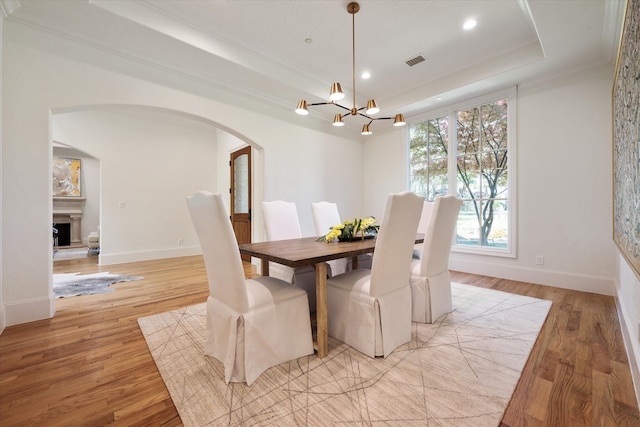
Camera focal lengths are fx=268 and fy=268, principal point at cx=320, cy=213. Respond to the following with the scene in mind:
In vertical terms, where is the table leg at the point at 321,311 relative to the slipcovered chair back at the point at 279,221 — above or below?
below

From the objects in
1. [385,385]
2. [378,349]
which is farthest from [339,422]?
[378,349]

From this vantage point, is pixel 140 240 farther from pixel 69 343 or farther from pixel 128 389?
pixel 128 389

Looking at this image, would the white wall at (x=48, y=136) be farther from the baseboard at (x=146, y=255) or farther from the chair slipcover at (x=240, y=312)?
the baseboard at (x=146, y=255)

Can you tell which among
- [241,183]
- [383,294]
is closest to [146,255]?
[241,183]

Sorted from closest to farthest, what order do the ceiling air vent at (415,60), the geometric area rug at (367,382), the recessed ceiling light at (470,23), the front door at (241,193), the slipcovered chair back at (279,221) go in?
the geometric area rug at (367,382) → the recessed ceiling light at (470,23) → the slipcovered chair back at (279,221) → the ceiling air vent at (415,60) → the front door at (241,193)

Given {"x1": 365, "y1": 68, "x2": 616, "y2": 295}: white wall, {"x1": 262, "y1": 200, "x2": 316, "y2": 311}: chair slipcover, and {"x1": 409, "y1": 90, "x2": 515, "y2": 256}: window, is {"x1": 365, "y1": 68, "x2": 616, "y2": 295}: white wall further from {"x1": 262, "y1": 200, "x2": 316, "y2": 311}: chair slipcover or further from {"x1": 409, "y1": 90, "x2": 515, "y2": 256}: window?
{"x1": 262, "y1": 200, "x2": 316, "y2": 311}: chair slipcover

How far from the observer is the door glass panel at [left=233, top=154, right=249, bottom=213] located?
518cm

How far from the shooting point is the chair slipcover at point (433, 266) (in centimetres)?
224

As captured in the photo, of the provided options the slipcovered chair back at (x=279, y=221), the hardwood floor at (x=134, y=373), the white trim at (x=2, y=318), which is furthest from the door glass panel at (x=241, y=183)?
the white trim at (x=2, y=318)

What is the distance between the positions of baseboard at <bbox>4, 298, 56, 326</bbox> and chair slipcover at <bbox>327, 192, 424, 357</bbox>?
262cm

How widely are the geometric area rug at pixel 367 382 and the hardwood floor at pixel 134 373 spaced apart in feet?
0.27

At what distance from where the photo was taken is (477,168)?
13.5 feet

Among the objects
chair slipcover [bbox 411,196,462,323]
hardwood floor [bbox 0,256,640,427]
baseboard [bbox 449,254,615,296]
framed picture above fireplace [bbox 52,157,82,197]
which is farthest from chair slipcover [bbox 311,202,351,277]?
framed picture above fireplace [bbox 52,157,82,197]

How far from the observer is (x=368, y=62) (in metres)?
3.48
